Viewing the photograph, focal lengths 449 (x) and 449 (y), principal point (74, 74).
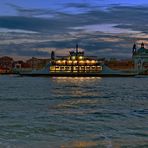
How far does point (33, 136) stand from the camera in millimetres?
15367

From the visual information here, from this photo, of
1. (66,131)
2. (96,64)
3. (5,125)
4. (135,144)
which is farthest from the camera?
(96,64)

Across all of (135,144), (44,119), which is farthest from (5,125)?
(135,144)

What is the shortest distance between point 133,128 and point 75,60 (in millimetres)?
141023

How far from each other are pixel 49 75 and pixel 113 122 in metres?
136

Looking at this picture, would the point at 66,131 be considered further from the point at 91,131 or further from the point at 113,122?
the point at 113,122

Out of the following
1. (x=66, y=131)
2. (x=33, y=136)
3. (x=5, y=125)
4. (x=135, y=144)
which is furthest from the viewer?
(x=5, y=125)

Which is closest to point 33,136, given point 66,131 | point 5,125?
point 66,131

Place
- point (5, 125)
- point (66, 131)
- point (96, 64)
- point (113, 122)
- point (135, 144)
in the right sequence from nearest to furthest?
1. point (135, 144)
2. point (66, 131)
3. point (5, 125)
4. point (113, 122)
5. point (96, 64)

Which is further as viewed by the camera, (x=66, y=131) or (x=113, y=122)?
(x=113, y=122)

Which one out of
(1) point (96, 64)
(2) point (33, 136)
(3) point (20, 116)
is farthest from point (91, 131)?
(1) point (96, 64)

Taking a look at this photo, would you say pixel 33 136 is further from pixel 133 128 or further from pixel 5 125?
pixel 133 128

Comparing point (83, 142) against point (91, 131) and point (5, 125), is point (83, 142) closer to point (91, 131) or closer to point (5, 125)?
point (91, 131)

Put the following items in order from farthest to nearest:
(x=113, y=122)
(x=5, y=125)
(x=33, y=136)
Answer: (x=113, y=122)
(x=5, y=125)
(x=33, y=136)

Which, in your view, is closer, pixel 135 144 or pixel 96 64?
pixel 135 144
